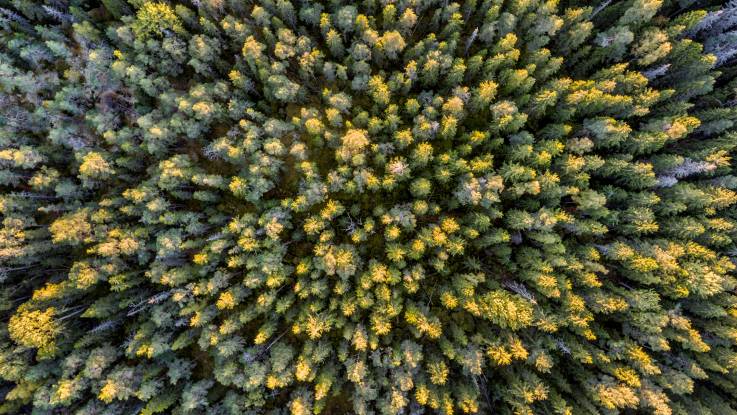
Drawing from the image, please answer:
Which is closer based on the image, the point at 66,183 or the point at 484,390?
the point at 484,390

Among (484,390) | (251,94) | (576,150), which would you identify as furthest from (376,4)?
(484,390)

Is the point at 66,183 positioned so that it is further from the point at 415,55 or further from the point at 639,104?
the point at 639,104

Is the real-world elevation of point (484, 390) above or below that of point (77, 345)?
below

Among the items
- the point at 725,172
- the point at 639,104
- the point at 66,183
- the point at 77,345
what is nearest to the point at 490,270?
the point at 639,104

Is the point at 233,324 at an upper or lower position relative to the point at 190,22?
lower

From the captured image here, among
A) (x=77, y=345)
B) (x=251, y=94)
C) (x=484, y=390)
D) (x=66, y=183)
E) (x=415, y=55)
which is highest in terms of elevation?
(x=415, y=55)

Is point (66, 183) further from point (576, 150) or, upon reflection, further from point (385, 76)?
point (576, 150)
